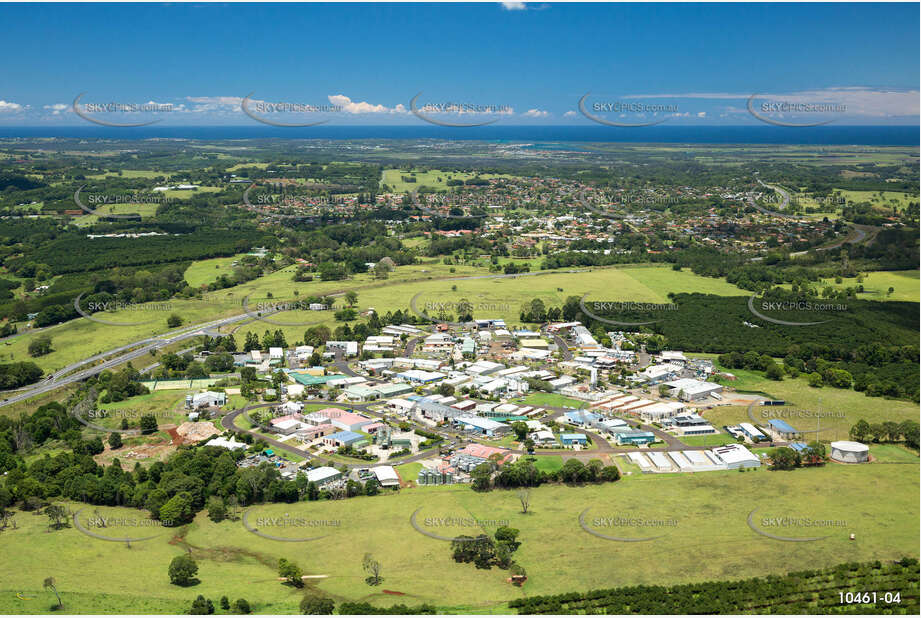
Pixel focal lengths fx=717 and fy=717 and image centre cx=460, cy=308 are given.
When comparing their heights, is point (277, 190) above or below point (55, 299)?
above

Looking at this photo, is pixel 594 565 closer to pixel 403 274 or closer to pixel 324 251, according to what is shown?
pixel 403 274

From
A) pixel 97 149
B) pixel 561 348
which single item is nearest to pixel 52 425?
pixel 561 348

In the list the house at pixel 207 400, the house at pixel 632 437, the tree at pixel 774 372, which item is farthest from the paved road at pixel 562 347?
the house at pixel 207 400

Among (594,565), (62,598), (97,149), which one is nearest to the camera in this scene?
(62,598)

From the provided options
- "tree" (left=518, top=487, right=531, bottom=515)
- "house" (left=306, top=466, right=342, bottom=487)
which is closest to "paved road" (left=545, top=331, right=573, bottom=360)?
"tree" (left=518, top=487, right=531, bottom=515)

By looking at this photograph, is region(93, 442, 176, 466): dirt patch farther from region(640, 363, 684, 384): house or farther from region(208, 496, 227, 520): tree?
region(640, 363, 684, 384): house
